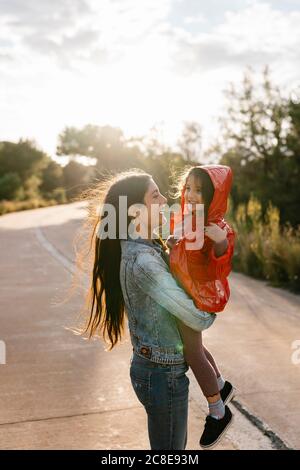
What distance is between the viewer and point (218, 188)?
9.07ft

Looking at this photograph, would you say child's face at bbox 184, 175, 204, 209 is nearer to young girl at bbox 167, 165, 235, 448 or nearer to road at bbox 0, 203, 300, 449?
young girl at bbox 167, 165, 235, 448

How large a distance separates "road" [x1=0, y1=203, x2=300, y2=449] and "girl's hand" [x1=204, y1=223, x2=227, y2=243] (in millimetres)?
1105

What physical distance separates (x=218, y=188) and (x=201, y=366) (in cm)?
82

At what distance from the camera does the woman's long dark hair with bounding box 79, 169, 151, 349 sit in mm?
2643

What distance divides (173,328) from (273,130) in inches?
828

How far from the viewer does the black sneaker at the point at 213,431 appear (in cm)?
271

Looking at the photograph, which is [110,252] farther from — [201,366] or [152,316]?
[201,366]

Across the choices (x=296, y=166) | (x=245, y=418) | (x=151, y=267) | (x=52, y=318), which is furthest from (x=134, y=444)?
(x=296, y=166)

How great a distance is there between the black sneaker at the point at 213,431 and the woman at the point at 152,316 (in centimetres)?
11

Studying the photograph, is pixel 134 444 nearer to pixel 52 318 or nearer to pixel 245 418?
pixel 245 418

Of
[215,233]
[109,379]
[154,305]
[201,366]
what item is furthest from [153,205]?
[109,379]

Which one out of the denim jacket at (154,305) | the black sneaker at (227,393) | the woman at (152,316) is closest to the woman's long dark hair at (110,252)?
the woman at (152,316)

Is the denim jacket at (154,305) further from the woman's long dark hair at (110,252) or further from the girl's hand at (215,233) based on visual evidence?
the girl's hand at (215,233)
